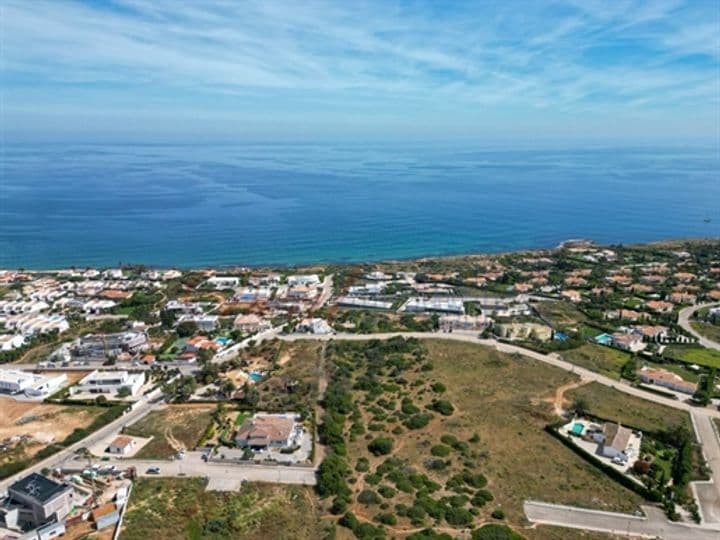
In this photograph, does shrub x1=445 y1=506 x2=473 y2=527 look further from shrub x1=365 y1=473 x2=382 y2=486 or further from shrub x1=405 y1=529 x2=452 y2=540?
shrub x1=365 y1=473 x2=382 y2=486

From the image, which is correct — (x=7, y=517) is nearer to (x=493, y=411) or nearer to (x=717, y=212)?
(x=493, y=411)

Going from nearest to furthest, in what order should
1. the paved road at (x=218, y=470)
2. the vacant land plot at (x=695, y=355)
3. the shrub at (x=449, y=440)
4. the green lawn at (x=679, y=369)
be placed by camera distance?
the paved road at (x=218, y=470), the shrub at (x=449, y=440), the green lawn at (x=679, y=369), the vacant land plot at (x=695, y=355)

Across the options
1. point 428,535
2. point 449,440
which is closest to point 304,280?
point 449,440

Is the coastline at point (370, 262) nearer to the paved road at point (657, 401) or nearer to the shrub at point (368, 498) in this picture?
the paved road at point (657, 401)

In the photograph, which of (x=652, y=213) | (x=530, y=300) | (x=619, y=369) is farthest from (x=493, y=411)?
(x=652, y=213)

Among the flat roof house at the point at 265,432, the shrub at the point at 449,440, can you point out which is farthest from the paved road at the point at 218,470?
the shrub at the point at 449,440

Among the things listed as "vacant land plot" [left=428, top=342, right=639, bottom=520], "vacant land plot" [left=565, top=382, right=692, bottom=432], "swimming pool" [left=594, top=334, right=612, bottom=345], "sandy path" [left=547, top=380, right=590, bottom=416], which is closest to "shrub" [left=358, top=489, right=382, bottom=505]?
"vacant land plot" [left=428, top=342, right=639, bottom=520]

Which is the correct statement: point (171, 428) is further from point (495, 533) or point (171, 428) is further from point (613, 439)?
point (613, 439)
